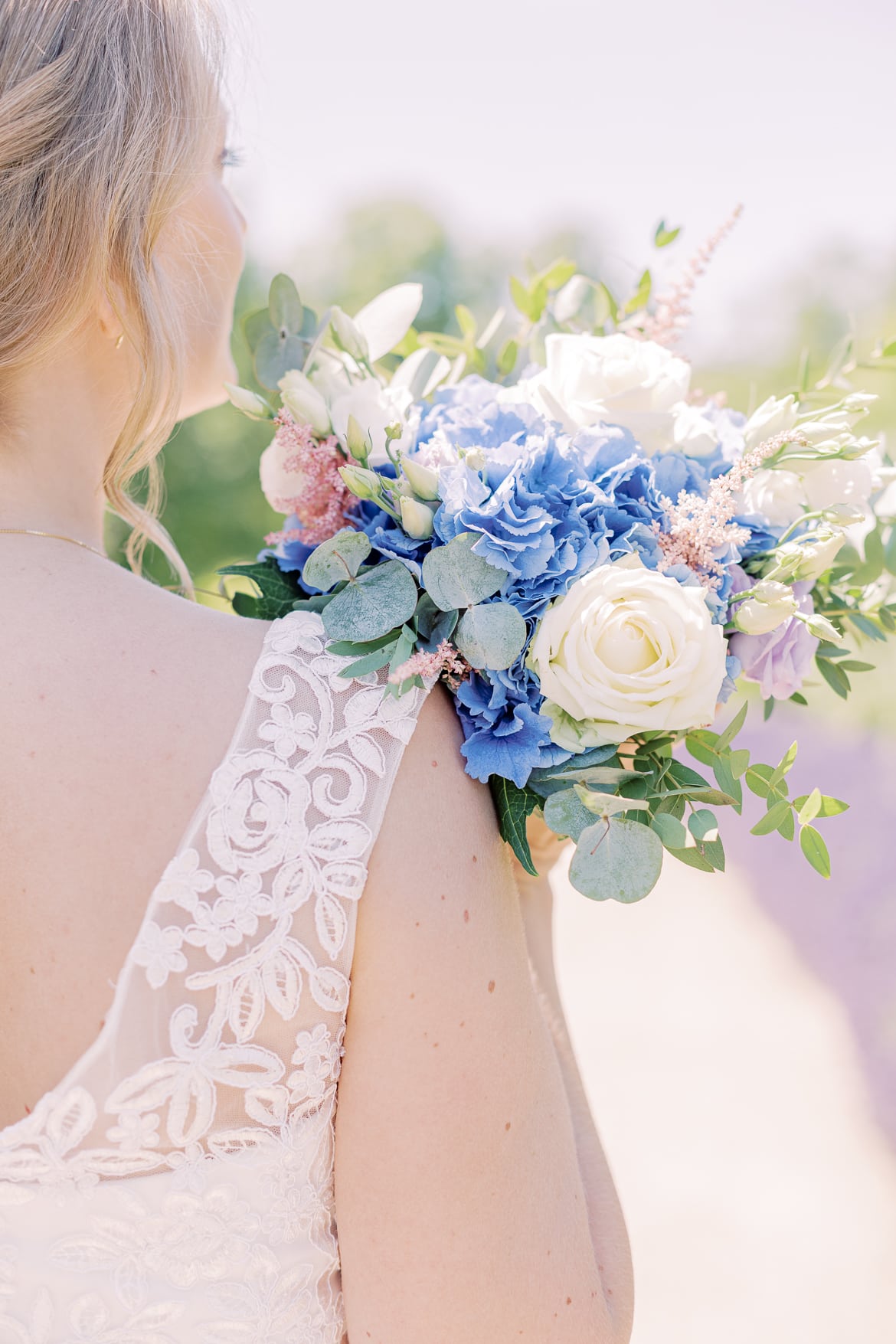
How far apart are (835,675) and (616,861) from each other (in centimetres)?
63

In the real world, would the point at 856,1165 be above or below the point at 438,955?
below

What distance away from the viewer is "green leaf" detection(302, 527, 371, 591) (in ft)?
3.94

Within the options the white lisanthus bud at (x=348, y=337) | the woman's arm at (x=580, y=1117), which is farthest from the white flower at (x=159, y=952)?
the white lisanthus bud at (x=348, y=337)

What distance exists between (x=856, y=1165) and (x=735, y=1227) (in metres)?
0.57

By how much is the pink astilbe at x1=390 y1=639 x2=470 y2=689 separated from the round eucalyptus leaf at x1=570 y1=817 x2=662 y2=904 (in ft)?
0.75

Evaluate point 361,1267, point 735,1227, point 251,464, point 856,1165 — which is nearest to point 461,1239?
point 361,1267

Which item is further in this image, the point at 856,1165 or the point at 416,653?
→ the point at 856,1165

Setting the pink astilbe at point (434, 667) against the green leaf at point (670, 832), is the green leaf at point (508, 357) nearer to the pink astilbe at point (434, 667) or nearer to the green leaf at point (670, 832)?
the pink astilbe at point (434, 667)

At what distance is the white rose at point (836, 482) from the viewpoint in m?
1.37

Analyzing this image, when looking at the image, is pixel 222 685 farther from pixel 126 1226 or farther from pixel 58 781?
pixel 126 1226

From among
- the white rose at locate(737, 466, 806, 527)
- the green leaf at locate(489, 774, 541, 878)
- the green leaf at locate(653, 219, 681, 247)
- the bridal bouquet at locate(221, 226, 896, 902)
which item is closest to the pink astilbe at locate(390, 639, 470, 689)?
the bridal bouquet at locate(221, 226, 896, 902)

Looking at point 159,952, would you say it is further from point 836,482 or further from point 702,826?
point 836,482

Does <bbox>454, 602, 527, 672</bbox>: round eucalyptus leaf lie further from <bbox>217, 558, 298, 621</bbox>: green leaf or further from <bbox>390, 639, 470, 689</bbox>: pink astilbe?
<bbox>217, 558, 298, 621</bbox>: green leaf

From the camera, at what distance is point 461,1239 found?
1022mm
